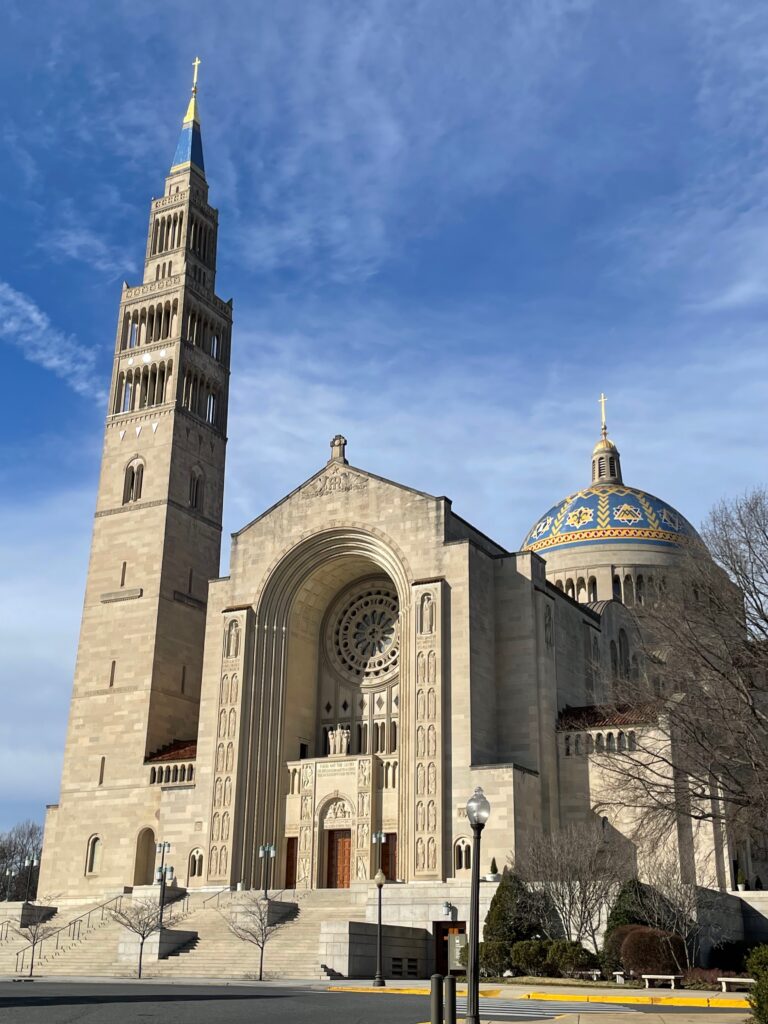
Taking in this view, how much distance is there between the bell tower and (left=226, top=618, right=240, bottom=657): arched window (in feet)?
13.3

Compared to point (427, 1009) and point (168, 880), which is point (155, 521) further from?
point (427, 1009)

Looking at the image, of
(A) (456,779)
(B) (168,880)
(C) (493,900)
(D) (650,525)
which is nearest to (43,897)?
(B) (168,880)

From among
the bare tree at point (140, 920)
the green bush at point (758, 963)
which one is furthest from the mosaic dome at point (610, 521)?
the green bush at point (758, 963)

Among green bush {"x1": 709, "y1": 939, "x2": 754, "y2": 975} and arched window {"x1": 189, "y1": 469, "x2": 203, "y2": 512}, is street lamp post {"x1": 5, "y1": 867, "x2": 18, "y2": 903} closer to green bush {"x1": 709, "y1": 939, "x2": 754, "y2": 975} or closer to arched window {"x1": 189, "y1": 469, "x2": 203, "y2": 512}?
arched window {"x1": 189, "y1": 469, "x2": 203, "y2": 512}

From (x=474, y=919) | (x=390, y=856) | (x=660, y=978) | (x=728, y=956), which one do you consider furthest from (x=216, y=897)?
(x=474, y=919)

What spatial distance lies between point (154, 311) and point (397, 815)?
1080 inches

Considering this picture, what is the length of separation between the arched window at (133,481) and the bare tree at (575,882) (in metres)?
25.7

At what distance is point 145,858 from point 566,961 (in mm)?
21299

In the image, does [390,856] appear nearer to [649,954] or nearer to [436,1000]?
[649,954]

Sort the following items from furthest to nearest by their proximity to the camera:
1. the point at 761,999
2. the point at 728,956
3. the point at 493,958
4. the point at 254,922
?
the point at 254,922
the point at 728,956
the point at 493,958
the point at 761,999

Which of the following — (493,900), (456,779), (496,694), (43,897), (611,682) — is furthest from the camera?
(43,897)

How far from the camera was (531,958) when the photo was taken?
91.6ft

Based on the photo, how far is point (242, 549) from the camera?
45.2m

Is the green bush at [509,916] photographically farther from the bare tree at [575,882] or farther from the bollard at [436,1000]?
the bollard at [436,1000]
